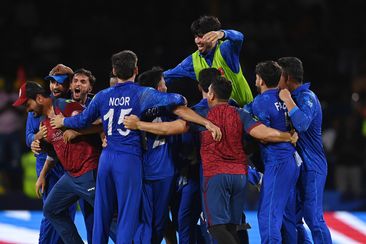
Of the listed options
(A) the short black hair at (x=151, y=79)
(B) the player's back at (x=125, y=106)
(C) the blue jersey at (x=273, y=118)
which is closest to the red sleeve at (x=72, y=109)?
(B) the player's back at (x=125, y=106)

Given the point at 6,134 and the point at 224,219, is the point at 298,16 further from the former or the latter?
the point at 224,219

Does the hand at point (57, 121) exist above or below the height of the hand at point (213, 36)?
below

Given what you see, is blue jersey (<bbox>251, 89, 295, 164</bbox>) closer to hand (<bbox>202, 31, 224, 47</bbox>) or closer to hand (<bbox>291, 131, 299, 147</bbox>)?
hand (<bbox>291, 131, 299, 147</bbox>)

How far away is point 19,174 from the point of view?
12.8 meters

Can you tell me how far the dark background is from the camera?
14.5 m

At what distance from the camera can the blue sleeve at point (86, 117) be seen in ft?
23.9

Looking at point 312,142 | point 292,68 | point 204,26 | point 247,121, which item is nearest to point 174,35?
point 204,26

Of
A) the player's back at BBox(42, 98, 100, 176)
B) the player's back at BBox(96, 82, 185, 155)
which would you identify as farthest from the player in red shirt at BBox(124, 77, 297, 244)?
the player's back at BBox(42, 98, 100, 176)

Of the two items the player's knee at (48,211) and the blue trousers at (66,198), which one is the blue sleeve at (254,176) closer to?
the blue trousers at (66,198)

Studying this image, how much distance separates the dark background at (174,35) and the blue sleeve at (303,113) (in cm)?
607

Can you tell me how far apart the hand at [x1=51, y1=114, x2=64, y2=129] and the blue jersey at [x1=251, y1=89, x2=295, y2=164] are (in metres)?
1.65

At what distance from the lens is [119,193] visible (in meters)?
7.22

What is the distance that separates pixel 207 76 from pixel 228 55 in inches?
25.7

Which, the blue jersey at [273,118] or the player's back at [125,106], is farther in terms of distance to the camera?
the blue jersey at [273,118]
